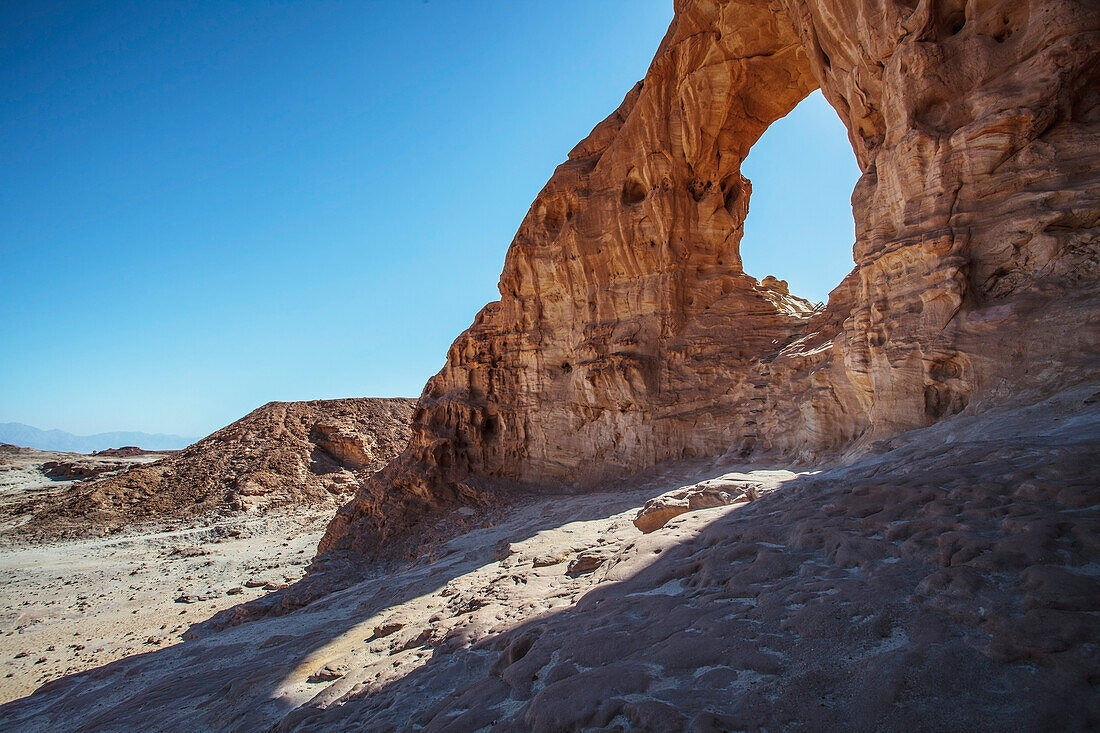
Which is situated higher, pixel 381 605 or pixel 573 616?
pixel 573 616

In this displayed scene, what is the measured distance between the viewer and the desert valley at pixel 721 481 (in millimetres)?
3178

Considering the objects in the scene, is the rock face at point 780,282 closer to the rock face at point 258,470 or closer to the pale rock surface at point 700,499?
the pale rock surface at point 700,499

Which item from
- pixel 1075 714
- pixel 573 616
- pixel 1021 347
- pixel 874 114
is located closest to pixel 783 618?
pixel 1075 714

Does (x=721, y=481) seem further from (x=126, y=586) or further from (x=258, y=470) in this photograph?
(x=258, y=470)

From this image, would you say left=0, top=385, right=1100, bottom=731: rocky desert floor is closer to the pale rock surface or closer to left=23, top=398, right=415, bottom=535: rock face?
the pale rock surface

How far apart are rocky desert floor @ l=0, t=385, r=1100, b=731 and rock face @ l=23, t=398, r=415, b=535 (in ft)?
70.5

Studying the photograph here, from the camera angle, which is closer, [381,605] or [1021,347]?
[1021,347]

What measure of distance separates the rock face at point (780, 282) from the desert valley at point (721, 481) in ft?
0.20

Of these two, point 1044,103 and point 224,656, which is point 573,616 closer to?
point 224,656

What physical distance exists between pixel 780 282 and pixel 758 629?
16.6 metres

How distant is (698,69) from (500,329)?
1060 cm

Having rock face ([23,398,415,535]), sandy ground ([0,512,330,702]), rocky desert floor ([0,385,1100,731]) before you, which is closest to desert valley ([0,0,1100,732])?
rocky desert floor ([0,385,1100,731])

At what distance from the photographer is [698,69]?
1675cm

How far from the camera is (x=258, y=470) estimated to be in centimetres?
3125
